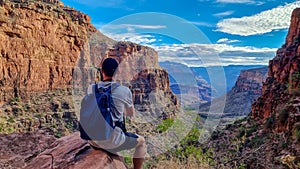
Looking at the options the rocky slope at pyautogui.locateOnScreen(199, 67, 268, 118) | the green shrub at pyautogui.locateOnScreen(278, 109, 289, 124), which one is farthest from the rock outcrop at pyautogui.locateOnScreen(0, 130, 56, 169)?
the rocky slope at pyautogui.locateOnScreen(199, 67, 268, 118)

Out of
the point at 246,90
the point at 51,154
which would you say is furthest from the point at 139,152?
the point at 246,90

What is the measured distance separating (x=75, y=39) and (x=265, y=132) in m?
55.4

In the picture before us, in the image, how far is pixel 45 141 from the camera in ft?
19.2

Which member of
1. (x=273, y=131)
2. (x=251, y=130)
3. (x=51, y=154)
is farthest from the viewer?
(x=251, y=130)

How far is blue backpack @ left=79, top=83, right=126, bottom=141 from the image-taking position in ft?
11.0

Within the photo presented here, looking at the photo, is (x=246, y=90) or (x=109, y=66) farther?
(x=246, y=90)

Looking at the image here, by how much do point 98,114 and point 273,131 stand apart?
54.7ft

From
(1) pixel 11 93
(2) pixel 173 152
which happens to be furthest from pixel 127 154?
(1) pixel 11 93

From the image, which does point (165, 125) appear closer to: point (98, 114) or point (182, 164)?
point (182, 164)

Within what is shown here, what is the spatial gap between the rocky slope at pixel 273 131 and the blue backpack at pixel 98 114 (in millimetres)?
2366

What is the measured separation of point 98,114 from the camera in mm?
3338

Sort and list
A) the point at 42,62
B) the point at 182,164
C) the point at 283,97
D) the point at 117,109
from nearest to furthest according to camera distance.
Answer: the point at 117,109
the point at 182,164
the point at 283,97
the point at 42,62

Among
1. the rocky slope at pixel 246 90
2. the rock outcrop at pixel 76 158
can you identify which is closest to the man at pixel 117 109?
the rock outcrop at pixel 76 158

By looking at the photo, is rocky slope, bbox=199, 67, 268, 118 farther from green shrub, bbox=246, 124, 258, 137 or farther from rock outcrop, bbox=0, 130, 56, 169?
rock outcrop, bbox=0, 130, 56, 169
